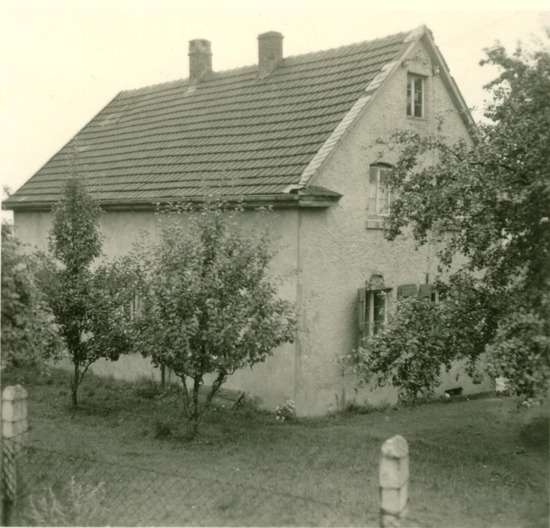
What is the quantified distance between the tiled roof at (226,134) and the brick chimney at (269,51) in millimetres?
219

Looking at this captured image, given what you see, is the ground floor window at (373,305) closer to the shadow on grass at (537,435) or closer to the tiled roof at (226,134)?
the tiled roof at (226,134)

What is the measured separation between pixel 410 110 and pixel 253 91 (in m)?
4.09

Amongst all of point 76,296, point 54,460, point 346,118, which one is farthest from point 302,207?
point 54,460

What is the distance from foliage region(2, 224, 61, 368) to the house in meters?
4.12

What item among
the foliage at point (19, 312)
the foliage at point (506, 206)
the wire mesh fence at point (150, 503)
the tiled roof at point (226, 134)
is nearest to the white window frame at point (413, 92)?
the tiled roof at point (226, 134)

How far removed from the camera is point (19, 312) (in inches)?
315

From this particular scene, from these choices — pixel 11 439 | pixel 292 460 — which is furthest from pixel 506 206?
pixel 11 439

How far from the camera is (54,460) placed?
9719 millimetres

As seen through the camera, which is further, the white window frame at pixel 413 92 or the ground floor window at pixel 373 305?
the white window frame at pixel 413 92

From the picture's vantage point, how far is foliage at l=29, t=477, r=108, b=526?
7200 millimetres

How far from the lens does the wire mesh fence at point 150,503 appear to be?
7.50m

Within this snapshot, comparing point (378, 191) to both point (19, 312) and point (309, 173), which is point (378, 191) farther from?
point (19, 312)

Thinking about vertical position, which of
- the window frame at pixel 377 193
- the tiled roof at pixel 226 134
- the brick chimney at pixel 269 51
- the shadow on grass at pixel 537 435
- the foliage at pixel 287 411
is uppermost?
the brick chimney at pixel 269 51

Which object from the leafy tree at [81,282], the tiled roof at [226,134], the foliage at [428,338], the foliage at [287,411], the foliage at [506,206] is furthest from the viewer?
the tiled roof at [226,134]
